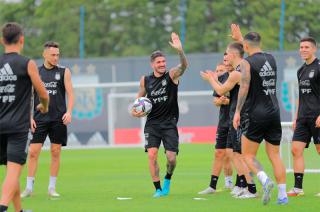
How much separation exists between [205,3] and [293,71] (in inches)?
413

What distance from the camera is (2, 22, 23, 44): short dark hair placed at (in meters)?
9.88

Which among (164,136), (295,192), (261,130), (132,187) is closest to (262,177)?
(261,130)

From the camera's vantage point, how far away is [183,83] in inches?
1438

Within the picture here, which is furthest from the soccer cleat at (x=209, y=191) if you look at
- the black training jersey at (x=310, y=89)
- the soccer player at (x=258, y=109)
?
the soccer player at (x=258, y=109)

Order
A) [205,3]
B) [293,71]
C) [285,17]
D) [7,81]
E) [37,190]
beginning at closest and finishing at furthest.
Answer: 1. [7,81]
2. [37,190]
3. [293,71]
4. [285,17]
5. [205,3]

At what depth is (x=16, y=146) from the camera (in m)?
9.91

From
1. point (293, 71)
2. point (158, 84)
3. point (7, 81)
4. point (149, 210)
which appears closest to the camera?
point (7, 81)

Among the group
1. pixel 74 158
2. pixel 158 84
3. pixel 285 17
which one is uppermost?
pixel 285 17

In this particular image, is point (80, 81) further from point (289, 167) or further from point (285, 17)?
point (289, 167)

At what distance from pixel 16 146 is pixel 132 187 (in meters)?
5.75

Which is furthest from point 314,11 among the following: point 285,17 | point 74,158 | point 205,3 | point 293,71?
point 74,158

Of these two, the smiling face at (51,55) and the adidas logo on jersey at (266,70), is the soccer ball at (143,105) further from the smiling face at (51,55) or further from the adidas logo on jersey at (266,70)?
the adidas logo on jersey at (266,70)

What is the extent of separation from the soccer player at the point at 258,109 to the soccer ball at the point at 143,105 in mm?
2064

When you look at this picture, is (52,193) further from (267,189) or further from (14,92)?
(14,92)
